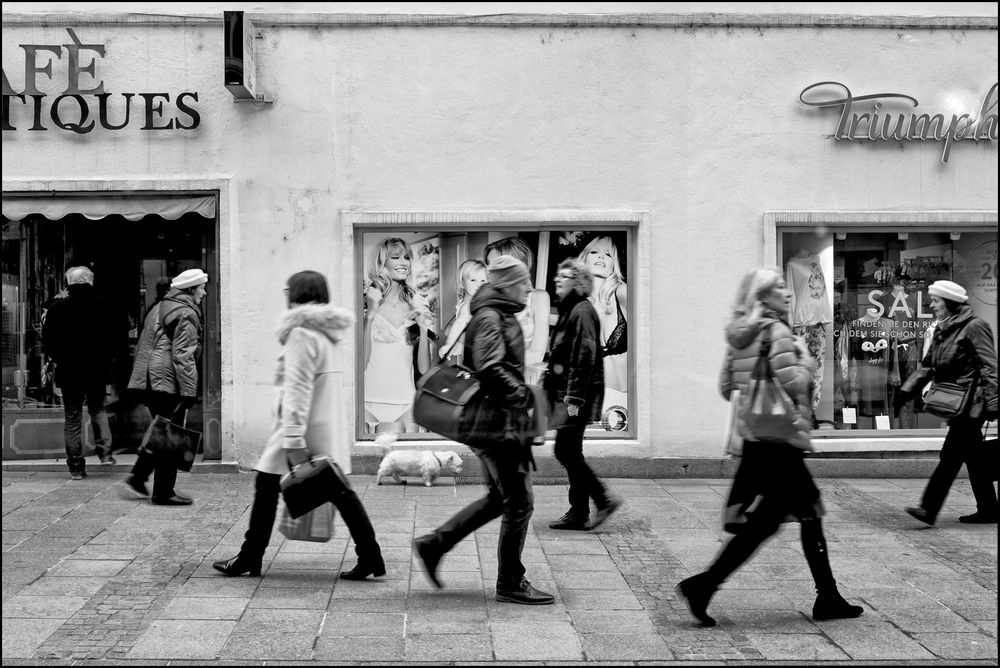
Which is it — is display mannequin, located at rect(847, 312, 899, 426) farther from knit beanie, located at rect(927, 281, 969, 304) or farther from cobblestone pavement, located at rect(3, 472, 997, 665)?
knit beanie, located at rect(927, 281, 969, 304)

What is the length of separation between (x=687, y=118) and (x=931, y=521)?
4210 mm

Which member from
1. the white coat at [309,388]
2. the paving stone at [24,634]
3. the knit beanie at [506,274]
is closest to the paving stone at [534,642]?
the white coat at [309,388]

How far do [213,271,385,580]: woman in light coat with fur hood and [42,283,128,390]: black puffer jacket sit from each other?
3757 millimetres

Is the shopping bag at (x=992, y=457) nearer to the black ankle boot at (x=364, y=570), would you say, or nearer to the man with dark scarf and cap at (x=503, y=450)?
the man with dark scarf and cap at (x=503, y=450)

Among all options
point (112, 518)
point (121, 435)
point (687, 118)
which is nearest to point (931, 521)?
point (687, 118)

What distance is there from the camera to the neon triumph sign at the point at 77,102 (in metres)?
9.41

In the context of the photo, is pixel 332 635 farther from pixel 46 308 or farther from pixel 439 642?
pixel 46 308

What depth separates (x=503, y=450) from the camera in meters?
5.39

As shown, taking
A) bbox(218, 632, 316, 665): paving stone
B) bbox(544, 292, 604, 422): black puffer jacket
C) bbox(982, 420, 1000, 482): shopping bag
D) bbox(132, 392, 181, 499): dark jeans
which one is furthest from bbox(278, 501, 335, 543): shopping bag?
bbox(982, 420, 1000, 482): shopping bag

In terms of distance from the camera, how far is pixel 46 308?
10.1m

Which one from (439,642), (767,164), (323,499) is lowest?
Result: (439,642)

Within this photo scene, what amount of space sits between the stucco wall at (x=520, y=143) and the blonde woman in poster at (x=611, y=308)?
0.25 meters

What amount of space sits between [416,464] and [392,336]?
1.46 metres

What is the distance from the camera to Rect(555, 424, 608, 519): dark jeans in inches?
285
